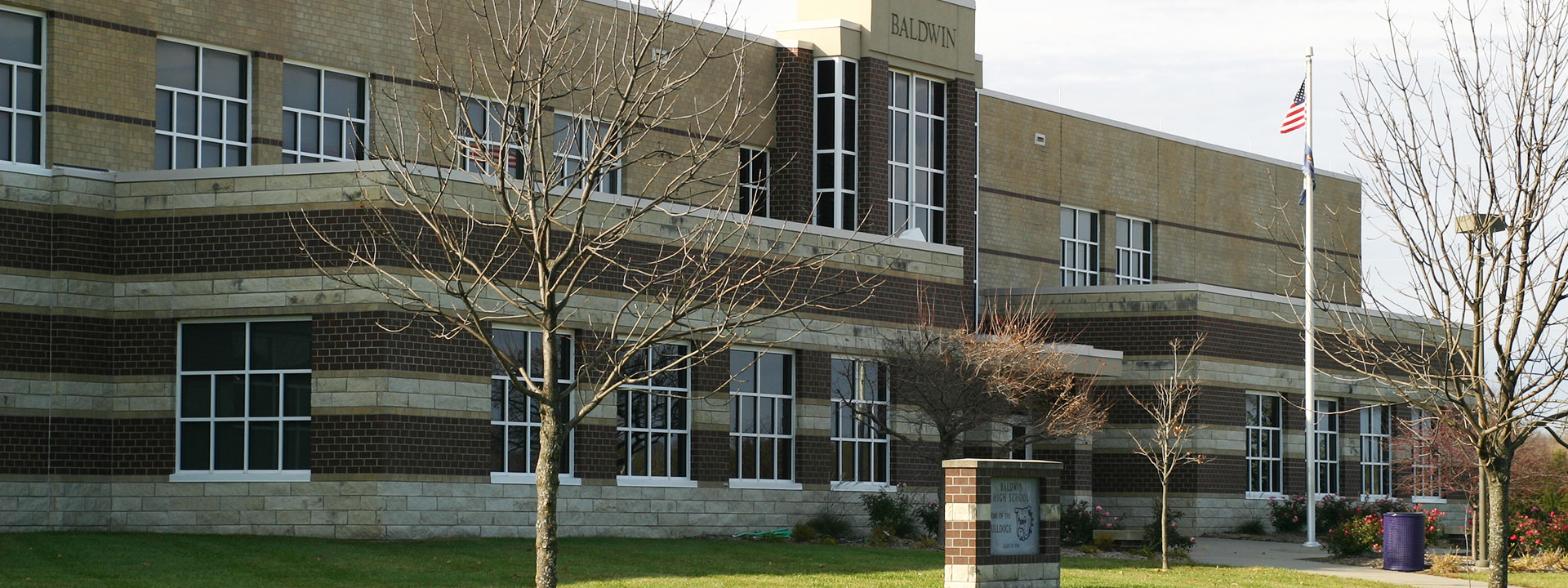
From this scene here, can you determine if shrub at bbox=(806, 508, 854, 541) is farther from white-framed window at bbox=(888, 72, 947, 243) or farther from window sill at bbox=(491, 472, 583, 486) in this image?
white-framed window at bbox=(888, 72, 947, 243)

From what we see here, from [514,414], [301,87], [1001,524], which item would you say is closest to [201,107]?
[301,87]

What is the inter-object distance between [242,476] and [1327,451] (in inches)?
990

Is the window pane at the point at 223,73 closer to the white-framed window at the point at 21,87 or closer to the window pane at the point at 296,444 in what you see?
the white-framed window at the point at 21,87

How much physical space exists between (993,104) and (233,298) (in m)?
22.3

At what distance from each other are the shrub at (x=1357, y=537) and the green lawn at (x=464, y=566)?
500cm

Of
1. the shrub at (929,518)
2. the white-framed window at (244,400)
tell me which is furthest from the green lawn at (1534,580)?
the white-framed window at (244,400)

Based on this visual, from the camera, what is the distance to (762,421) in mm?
28641

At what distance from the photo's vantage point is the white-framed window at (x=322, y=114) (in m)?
28.4

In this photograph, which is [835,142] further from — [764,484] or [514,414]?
[514,414]

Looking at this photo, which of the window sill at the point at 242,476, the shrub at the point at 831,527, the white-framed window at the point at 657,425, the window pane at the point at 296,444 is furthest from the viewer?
the shrub at the point at 831,527

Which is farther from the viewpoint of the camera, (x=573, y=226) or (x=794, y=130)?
(x=794, y=130)

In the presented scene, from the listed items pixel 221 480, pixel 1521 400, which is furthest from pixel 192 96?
pixel 1521 400

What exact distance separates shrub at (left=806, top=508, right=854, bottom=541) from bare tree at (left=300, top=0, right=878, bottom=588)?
317 centimetres

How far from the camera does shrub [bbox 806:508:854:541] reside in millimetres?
28609
